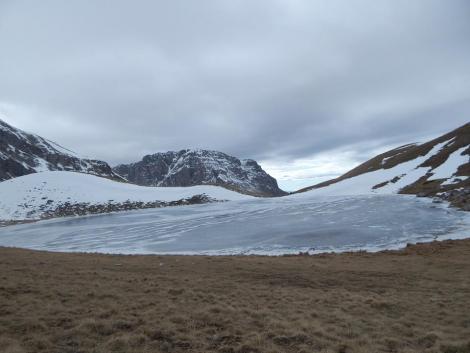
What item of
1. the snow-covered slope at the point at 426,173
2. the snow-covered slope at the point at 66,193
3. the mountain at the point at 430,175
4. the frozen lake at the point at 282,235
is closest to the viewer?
the frozen lake at the point at 282,235

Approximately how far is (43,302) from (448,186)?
6804 centimetres

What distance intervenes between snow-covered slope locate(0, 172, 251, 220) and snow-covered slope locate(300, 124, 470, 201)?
40.1 m

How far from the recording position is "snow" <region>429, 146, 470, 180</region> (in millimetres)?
75719

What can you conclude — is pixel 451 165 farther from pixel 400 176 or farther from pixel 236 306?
pixel 236 306

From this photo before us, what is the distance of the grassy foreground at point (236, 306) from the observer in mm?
10000

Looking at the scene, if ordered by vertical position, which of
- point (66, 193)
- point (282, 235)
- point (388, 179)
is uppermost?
point (66, 193)

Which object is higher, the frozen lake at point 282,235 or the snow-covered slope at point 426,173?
the snow-covered slope at point 426,173

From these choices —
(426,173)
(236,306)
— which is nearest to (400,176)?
(426,173)

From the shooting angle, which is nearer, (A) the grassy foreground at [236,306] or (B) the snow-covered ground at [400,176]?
(A) the grassy foreground at [236,306]

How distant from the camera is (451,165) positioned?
79312 mm

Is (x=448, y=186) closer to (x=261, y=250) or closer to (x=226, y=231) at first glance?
(x=226, y=231)

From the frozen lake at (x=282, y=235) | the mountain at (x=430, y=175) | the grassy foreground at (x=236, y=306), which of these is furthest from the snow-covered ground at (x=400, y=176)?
the grassy foreground at (x=236, y=306)

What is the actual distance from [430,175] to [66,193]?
91.3 meters

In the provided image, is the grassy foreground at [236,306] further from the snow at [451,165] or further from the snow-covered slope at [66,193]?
the snow-covered slope at [66,193]
